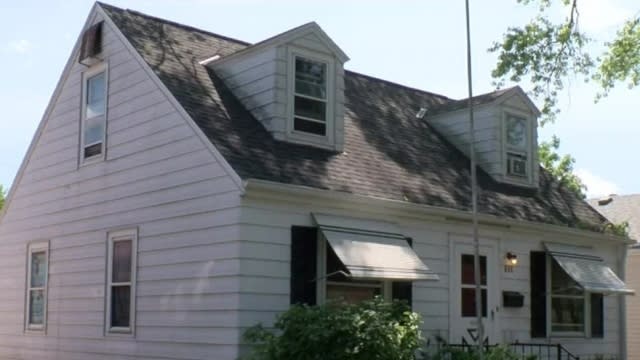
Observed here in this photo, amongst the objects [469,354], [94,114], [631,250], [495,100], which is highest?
[495,100]

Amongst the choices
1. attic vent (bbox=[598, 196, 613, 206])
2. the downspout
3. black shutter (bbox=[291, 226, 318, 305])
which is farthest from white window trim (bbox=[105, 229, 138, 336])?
attic vent (bbox=[598, 196, 613, 206])

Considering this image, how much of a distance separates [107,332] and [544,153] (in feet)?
61.4

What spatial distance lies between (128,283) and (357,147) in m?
3.94

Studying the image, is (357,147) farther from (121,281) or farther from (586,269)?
(586,269)

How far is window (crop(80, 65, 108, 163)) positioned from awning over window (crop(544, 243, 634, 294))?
7530mm

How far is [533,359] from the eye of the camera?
1231 cm

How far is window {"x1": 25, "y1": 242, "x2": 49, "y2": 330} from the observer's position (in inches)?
554

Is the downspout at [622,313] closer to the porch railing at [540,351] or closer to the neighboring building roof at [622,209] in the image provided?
the porch railing at [540,351]

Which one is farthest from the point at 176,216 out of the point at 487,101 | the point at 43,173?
the point at 487,101

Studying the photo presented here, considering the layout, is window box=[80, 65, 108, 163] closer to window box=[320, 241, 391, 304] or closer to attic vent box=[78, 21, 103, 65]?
attic vent box=[78, 21, 103, 65]

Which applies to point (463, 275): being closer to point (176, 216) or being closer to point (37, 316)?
point (176, 216)

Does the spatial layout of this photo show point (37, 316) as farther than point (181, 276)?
Yes

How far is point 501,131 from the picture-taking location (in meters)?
15.5

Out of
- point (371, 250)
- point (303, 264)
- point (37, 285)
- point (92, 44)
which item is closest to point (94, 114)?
point (92, 44)
